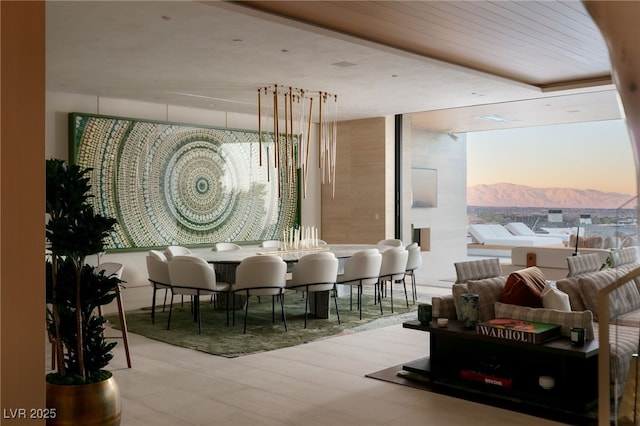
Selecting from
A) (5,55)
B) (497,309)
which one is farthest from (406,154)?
(5,55)

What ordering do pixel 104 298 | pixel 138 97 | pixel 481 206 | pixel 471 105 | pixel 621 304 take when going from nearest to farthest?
pixel 621 304
pixel 104 298
pixel 138 97
pixel 471 105
pixel 481 206

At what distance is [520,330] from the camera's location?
4004mm

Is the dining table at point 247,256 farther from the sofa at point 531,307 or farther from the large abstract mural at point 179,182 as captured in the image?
the sofa at point 531,307

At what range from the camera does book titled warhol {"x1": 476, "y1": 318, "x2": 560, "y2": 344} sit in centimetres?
393

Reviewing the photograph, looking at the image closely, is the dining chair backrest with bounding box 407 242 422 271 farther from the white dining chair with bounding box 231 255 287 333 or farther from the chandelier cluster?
the white dining chair with bounding box 231 255 287 333

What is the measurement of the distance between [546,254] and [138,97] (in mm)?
6417

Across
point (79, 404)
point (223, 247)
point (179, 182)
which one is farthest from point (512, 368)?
point (179, 182)

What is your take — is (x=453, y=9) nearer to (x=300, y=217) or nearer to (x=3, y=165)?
(x=3, y=165)

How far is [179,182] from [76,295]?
6.84 metres

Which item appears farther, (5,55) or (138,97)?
(138,97)

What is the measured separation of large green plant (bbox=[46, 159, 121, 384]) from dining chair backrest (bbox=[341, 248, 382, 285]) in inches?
159

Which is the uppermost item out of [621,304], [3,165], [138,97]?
[138,97]

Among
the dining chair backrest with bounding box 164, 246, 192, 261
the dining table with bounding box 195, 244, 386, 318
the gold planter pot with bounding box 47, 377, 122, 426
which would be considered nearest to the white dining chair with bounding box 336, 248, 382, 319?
the dining table with bounding box 195, 244, 386, 318

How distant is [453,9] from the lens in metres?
A: 5.52
